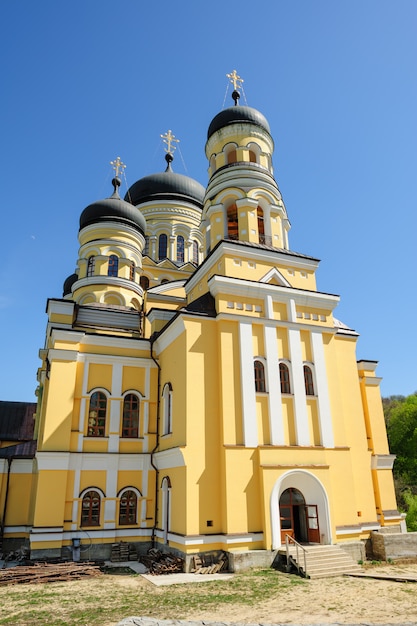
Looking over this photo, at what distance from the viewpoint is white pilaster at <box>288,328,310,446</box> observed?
570 inches

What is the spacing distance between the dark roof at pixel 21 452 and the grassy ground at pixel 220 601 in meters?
7.98

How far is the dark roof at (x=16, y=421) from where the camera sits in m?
23.4

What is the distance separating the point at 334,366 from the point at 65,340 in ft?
30.3

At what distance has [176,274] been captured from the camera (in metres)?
26.1

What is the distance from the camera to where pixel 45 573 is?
11.8 m

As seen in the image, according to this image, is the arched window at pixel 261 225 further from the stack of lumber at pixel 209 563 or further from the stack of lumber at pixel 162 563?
the stack of lumber at pixel 162 563

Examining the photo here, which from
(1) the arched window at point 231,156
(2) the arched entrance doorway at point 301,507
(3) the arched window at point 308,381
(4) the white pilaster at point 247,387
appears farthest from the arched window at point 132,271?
(2) the arched entrance doorway at point 301,507

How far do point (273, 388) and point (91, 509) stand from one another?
7.01 meters

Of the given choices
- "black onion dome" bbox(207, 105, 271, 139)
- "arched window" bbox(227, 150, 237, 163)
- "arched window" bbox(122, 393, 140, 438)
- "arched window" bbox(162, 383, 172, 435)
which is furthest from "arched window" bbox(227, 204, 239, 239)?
"arched window" bbox(122, 393, 140, 438)

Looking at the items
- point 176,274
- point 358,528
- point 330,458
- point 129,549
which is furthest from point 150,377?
point 176,274

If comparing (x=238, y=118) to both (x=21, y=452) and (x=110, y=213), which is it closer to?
(x=110, y=213)

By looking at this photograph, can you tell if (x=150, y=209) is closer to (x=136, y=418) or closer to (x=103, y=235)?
(x=103, y=235)

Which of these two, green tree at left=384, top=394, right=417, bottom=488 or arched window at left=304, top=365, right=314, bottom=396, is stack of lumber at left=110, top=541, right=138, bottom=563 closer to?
arched window at left=304, top=365, right=314, bottom=396

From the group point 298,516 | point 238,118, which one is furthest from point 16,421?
point 238,118
